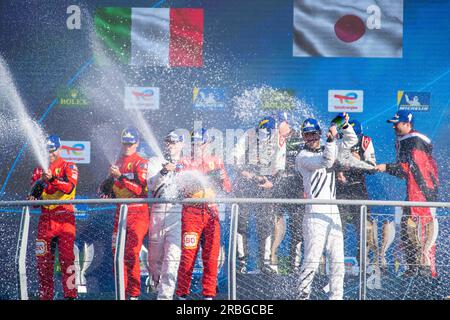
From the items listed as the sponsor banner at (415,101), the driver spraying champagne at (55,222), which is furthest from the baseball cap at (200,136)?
the sponsor banner at (415,101)

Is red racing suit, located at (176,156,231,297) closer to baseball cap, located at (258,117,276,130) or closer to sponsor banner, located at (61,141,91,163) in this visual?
baseball cap, located at (258,117,276,130)

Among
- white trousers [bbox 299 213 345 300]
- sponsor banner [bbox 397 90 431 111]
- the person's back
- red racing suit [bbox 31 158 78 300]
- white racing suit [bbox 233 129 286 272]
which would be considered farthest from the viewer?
sponsor banner [bbox 397 90 431 111]

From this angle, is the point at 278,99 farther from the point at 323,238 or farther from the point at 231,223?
the point at 231,223

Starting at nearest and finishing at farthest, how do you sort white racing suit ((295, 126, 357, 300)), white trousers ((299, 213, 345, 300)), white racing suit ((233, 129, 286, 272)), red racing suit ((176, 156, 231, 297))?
white racing suit ((295, 126, 357, 300)), white trousers ((299, 213, 345, 300)), red racing suit ((176, 156, 231, 297)), white racing suit ((233, 129, 286, 272))

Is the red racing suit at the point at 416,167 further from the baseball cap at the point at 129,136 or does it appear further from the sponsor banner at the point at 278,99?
the baseball cap at the point at 129,136

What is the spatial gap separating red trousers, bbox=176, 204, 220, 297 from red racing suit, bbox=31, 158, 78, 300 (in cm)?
87

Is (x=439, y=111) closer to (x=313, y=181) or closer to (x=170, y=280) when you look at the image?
(x=313, y=181)

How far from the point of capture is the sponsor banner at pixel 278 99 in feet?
27.0

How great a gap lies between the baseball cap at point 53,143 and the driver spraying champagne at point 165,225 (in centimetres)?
87

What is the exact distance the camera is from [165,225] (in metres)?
6.72

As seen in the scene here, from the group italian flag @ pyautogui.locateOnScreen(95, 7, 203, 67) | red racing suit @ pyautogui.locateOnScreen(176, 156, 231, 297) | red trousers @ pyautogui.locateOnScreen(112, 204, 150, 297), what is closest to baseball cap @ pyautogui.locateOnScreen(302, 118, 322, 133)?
red racing suit @ pyautogui.locateOnScreen(176, 156, 231, 297)

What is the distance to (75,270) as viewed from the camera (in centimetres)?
640

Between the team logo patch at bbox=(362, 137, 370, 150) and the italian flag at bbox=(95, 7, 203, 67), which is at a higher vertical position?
the italian flag at bbox=(95, 7, 203, 67)

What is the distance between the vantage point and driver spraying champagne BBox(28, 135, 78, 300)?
667 cm
